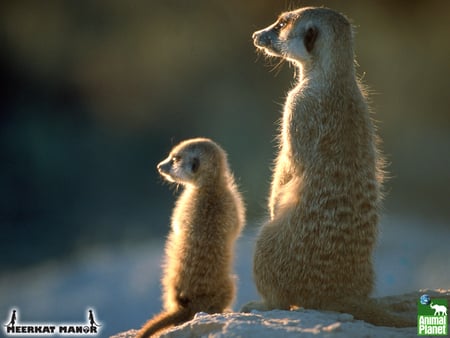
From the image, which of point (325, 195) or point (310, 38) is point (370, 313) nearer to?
point (325, 195)

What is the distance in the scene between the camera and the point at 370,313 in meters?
2.23

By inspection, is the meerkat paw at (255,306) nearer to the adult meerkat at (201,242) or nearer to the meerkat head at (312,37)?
the adult meerkat at (201,242)

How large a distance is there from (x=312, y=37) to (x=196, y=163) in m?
0.86

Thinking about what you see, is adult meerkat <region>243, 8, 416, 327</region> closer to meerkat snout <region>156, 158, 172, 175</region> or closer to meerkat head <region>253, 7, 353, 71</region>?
meerkat head <region>253, 7, 353, 71</region>

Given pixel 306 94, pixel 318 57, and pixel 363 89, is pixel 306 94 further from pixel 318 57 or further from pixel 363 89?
pixel 363 89

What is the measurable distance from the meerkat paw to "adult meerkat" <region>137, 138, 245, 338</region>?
8cm

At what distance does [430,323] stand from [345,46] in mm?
1061

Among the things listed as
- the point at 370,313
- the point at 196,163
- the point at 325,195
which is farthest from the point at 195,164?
the point at 370,313

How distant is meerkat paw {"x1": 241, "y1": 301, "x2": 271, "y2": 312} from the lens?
8.48 feet

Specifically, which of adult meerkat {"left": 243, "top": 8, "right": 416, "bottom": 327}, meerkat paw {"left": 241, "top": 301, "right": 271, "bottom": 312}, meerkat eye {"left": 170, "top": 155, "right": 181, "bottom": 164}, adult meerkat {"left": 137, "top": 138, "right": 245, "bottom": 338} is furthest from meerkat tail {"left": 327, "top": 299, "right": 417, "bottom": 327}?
meerkat eye {"left": 170, "top": 155, "right": 181, "bottom": 164}

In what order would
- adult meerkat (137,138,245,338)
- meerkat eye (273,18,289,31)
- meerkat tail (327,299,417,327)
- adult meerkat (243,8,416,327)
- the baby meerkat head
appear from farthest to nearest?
the baby meerkat head < meerkat eye (273,18,289,31) < adult meerkat (137,138,245,338) < adult meerkat (243,8,416,327) < meerkat tail (327,299,417,327)

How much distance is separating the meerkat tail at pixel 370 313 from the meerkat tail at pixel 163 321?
1.99 feet

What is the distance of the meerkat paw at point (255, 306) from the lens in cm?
258

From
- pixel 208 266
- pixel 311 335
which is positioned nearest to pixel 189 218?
pixel 208 266
